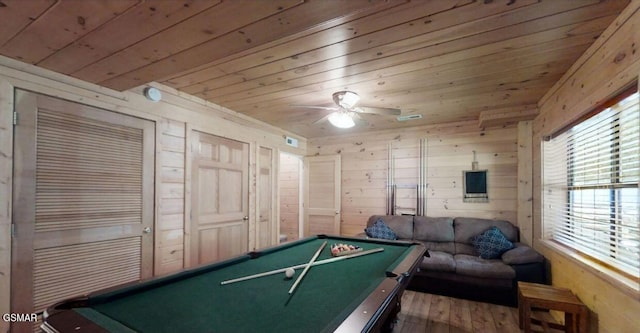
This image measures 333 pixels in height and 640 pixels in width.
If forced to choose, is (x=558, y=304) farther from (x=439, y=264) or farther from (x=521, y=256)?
(x=439, y=264)

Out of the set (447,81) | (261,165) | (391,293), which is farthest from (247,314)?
(261,165)

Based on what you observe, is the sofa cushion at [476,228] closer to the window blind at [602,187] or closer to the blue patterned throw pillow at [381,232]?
the window blind at [602,187]

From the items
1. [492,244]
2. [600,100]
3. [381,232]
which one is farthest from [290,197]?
[600,100]

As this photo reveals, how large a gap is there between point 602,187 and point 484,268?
1.47 metres

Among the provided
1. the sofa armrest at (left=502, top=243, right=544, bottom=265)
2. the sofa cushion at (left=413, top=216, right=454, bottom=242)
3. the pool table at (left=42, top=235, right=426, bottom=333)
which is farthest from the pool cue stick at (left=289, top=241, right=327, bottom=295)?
the sofa armrest at (left=502, top=243, right=544, bottom=265)

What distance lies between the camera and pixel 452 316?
2980 mm

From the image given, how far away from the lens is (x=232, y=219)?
3.83 m

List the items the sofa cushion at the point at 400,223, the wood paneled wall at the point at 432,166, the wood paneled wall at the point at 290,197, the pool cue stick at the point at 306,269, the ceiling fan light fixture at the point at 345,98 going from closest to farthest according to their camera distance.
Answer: the pool cue stick at the point at 306,269
the ceiling fan light fixture at the point at 345,98
the wood paneled wall at the point at 432,166
the sofa cushion at the point at 400,223
the wood paneled wall at the point at 290,197

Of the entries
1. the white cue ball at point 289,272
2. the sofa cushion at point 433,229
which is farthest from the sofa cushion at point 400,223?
the white cue ball at point 289,272

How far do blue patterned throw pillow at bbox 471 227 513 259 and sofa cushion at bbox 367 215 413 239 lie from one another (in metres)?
0.90

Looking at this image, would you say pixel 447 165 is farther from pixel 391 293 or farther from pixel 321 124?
pixel 391 293

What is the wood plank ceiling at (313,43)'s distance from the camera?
1.45 m

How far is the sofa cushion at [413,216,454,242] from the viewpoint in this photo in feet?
13.2

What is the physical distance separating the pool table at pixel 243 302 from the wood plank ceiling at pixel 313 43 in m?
1.40
